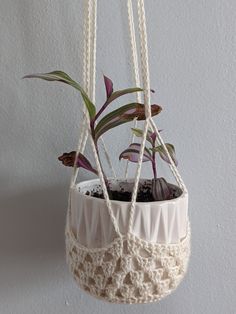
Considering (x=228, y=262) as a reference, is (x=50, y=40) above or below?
above

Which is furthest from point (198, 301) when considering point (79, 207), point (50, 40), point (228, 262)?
point (50, 40)

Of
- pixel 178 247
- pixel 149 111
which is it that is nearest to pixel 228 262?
pixel 178 247

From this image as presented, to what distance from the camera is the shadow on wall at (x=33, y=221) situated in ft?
2.29

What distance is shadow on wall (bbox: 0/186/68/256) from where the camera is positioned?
27.5 inches

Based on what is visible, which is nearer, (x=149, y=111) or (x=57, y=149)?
(x=149, y=111)

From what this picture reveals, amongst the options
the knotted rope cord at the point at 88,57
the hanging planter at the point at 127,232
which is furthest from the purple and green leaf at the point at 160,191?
the knotted rope cord at the point at 88,57

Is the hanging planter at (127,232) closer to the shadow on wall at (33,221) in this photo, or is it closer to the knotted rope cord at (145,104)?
the knotted rope cord at (145,104)

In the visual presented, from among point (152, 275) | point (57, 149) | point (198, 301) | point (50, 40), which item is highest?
point (50, 40)

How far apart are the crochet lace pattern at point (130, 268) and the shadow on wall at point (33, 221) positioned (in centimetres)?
16

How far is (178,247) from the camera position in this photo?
54cm

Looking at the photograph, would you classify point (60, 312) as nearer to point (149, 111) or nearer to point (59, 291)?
point (59, 291)

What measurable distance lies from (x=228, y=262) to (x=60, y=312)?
31cm

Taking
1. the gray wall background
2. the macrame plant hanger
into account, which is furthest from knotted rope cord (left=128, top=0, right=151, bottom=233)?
the gray wall background

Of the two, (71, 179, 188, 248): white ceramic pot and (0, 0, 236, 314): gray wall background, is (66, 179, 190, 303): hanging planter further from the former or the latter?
(0, 0, 236, 314): gray wall background
